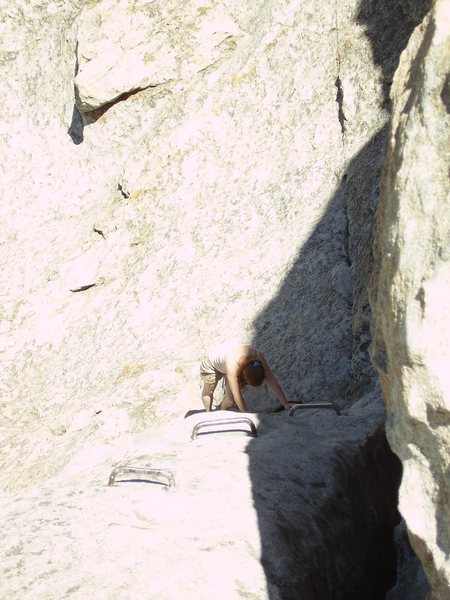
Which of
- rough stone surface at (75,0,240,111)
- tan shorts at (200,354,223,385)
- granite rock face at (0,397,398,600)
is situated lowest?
granite rock face at (0,397,398,600)

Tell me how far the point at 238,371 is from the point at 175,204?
4.35 metres

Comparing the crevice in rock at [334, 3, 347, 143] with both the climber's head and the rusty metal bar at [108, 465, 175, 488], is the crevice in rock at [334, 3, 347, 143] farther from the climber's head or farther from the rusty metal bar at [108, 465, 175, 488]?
the rusty metal bar at [108, 465, 175, 488]

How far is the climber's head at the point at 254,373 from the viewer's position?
24.5 feet

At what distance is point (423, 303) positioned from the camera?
281cm

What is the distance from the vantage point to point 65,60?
1434 cm

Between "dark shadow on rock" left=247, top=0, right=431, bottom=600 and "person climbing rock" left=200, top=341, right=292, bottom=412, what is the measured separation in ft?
2.43

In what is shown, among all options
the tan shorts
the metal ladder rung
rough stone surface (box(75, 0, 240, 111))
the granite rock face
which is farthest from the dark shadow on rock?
rough stone surface (box(75, 0, 240, 111))

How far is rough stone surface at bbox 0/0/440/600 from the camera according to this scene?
30.0 ft

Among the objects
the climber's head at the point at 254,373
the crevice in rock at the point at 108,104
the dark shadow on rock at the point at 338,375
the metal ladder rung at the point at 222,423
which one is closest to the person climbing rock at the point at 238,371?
the climber's head at the point at 254,373

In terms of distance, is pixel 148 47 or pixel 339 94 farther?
pixel 148 47

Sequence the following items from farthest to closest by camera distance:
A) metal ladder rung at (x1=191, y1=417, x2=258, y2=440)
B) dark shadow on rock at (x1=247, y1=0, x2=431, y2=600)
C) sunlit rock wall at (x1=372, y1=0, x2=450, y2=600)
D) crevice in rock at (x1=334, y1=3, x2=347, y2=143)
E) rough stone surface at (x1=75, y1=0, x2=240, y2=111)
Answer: rough stone surface at (x1=75, y1=0, x2=240, y2=111)
crevice in rock at (x1=334, y1=3, x2=347, y2=143)
metal ladder rung at (x1=191, y1=417, x2=258, y2=440)
dark shadow on rock at (x1=247, y1=0, x2=431, y2=600)
sunlit rock wall at (x1=372, y1=0, x2=450, y2=600)

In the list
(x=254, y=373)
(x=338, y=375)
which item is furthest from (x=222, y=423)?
(x=338, y=375)

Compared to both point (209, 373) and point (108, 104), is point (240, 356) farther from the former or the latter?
point (108, 104)

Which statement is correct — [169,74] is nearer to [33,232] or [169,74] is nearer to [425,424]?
[33,232]
